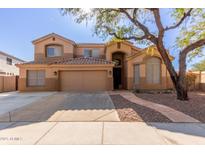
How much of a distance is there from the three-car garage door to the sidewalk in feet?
41.1

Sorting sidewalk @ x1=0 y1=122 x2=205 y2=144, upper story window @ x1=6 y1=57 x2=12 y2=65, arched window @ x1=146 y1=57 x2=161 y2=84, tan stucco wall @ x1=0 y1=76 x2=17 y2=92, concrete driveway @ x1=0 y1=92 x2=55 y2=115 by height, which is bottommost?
sidewalk @ x1=0 y1=122 x2=205 y2=144

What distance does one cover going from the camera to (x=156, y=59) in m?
19.5

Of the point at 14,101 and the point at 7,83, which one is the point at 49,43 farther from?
the point at 14,101

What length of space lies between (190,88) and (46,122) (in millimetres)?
17692

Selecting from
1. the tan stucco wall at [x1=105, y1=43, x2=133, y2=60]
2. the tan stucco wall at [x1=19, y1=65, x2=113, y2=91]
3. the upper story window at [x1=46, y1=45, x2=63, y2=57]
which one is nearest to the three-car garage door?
the tan stucco wall at [x1=19, y1=65, x2=113, y2=91]

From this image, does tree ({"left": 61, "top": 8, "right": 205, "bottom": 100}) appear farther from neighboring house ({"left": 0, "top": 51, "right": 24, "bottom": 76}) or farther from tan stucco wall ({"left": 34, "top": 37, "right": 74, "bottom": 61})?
neighboring house ({"left": 0, "top": 51, "right": 24, "bottom": 76})

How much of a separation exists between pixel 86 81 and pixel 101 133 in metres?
13.9

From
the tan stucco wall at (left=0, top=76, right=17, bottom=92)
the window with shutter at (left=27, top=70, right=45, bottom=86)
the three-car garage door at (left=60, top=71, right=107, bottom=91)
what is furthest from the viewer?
the tan stucco wall at (left=0, top=76, right=17, bottom=92)

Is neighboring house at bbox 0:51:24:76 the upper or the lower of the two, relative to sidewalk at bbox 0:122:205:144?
upper

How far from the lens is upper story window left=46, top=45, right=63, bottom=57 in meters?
22.7
